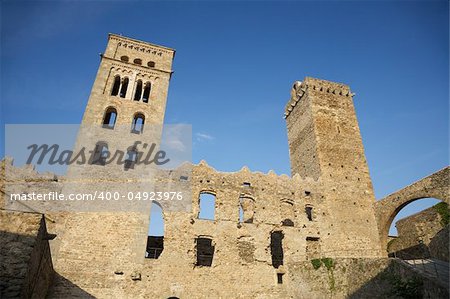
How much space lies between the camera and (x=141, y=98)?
72.1 ft

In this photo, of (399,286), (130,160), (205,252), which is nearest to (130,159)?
(130,160)

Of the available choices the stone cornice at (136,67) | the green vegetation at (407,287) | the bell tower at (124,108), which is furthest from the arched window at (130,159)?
the green vegetation at (407,287)

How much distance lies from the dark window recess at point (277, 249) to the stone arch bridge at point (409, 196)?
7.41 m

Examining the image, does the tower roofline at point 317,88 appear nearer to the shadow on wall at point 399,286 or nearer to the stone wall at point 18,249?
the shadow on wall at point 399,286

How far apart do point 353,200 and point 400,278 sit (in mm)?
9931

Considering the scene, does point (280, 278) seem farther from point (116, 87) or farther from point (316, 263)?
point (116, 87)

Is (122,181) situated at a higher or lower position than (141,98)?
lower

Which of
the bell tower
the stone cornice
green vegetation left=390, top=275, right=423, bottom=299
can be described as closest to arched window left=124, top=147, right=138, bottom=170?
the bell tower

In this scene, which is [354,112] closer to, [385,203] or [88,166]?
[385,203]

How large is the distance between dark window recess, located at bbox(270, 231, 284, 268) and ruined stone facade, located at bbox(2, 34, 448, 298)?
0.07 m

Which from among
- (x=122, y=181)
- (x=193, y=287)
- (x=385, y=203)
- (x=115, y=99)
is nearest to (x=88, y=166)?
(x=122, y=181)

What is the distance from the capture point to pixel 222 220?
18.2 meters

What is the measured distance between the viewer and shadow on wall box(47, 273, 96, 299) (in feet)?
44.7

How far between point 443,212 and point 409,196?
205 cm
